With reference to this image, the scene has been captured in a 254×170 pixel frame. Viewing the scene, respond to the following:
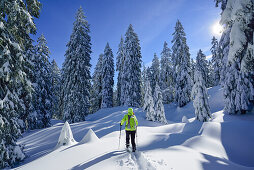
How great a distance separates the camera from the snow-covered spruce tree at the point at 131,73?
92.0ft

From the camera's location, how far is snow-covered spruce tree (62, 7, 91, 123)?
63.5 feet

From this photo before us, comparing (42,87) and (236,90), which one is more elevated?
(42,87)

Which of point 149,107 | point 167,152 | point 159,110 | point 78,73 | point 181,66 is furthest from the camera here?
point 181,66

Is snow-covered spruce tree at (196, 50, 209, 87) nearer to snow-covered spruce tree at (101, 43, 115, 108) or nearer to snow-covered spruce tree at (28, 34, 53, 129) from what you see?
snow-covered spruce tree at (101, 43, 115, 108)

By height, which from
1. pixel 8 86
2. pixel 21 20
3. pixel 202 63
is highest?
pixel 202 63

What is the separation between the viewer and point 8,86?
692 centimetres

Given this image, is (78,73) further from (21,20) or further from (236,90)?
(236,90)

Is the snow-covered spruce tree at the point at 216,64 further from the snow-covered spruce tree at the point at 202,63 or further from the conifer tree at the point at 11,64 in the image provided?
the conifer tree at the point at 11,64

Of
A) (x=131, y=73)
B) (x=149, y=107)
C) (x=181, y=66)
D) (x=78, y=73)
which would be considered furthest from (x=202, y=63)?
(x=78, y=73)

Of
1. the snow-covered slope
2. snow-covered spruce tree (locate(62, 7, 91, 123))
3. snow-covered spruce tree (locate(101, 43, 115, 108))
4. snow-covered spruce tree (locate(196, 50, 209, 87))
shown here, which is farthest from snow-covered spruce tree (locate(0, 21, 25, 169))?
snow-covered spruce tree (locate(196, 50, 209, 87))

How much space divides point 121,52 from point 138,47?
20.4ft

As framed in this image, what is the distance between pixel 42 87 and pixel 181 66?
22.1m

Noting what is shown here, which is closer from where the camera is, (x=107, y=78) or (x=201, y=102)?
(x=201, y=102)

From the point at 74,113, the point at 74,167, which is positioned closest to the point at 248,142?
the point at 74,167
